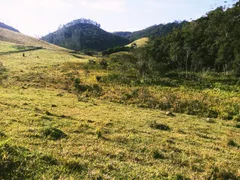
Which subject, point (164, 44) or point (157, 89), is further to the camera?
point (164, 44)

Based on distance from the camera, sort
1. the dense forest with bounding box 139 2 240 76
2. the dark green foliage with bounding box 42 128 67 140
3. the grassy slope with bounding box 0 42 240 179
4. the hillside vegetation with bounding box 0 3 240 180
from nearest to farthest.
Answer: the grassy slope with bounding box 0 42 240 179
the hillside vegetation with bounding box 0 3 240 180
the dark green foliage with bounding box 42 128 67 140
the dense forest with bounding box 139 2 240 76

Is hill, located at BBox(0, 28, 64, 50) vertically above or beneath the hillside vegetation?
above

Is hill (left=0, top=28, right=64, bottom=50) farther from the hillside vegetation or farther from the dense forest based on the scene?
the hillside vegetation

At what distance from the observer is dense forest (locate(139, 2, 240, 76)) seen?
77656 mm

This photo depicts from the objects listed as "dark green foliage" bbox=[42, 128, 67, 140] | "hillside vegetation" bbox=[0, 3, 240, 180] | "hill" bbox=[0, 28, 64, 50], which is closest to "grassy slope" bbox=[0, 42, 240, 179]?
"hillside vegetation" bbox=[0, 3, 240, 180]

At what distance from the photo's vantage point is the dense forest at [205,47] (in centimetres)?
7766

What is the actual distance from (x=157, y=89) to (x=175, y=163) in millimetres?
29614

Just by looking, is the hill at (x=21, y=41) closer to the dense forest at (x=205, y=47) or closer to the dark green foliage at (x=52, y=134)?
the dense forest at (x=205, y=47)

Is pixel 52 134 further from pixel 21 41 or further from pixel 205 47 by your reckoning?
pixel 21 41

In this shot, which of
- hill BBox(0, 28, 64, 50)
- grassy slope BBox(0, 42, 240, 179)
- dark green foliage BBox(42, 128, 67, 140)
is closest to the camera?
grassy slope BBox(0, 42, 240, 179)

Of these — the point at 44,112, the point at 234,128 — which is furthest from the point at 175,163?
the point at 234,128

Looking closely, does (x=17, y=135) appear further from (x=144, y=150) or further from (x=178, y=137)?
(x=178, y=137)

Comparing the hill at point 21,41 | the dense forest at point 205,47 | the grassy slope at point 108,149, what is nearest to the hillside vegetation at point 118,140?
the grassy slope at point 108,149

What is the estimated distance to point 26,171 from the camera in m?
8.80
